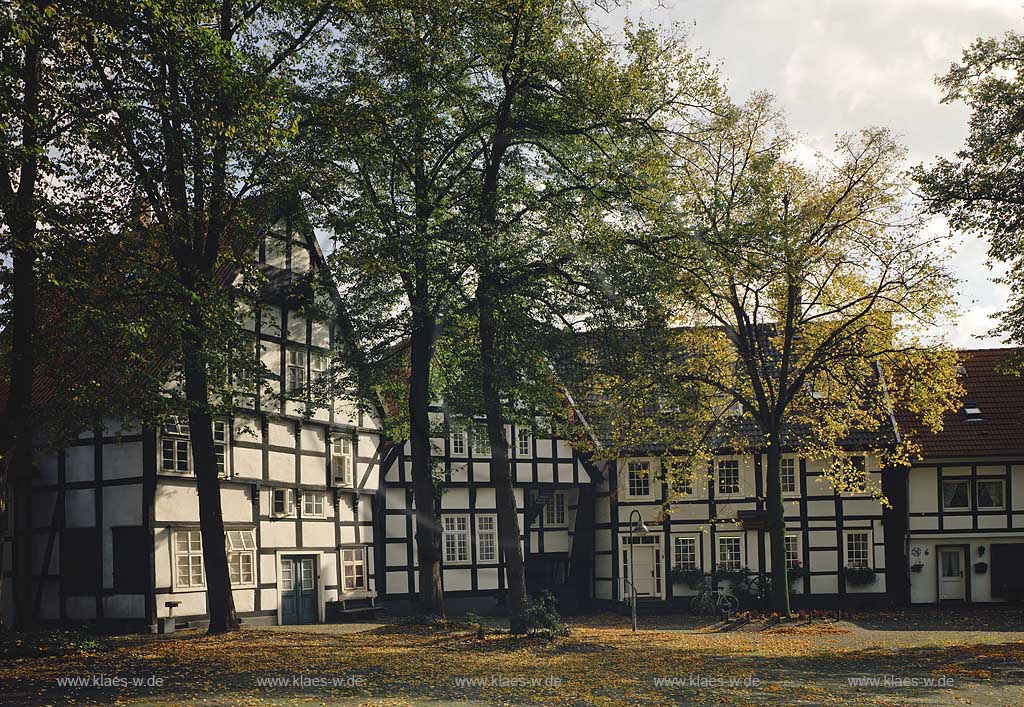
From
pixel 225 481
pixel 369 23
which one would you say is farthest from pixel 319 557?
pixel 369 23

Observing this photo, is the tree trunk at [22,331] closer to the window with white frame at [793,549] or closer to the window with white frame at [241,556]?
the window with white frame at [241,556]

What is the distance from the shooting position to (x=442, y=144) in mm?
26281

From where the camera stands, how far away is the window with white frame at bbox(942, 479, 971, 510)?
41062 millimetres

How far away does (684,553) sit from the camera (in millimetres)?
41469

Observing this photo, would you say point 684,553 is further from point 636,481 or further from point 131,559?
point 131,559

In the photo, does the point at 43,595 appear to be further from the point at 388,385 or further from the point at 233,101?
the point at 233,101

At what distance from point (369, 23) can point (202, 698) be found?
52.6 feet

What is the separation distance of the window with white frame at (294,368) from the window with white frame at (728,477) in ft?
56.2

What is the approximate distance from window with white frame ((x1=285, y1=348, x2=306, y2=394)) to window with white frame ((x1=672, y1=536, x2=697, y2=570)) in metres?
16.5

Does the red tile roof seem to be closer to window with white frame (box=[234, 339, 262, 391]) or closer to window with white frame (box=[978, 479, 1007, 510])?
window with white frame (box=[978, 479, 1007, 510])

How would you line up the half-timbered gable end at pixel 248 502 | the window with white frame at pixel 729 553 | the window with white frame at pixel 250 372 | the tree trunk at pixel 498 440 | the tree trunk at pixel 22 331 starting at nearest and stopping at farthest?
the tree trunk at pixel 22 331, the window with white frame at pixel 250 372, the tree trunk at pixel 498 440, the half-timbered gable end at pixel 248 502, the window with white frame at pixel 729 553

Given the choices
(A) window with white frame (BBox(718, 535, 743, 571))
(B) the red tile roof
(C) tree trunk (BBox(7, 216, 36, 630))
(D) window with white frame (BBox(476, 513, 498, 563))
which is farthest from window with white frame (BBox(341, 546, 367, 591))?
(B) the red tile roof

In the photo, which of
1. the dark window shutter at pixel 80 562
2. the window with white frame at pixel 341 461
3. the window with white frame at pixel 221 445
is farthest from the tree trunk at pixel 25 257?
the window with white frame at pixel 341 461

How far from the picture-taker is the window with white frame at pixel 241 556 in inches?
1205
